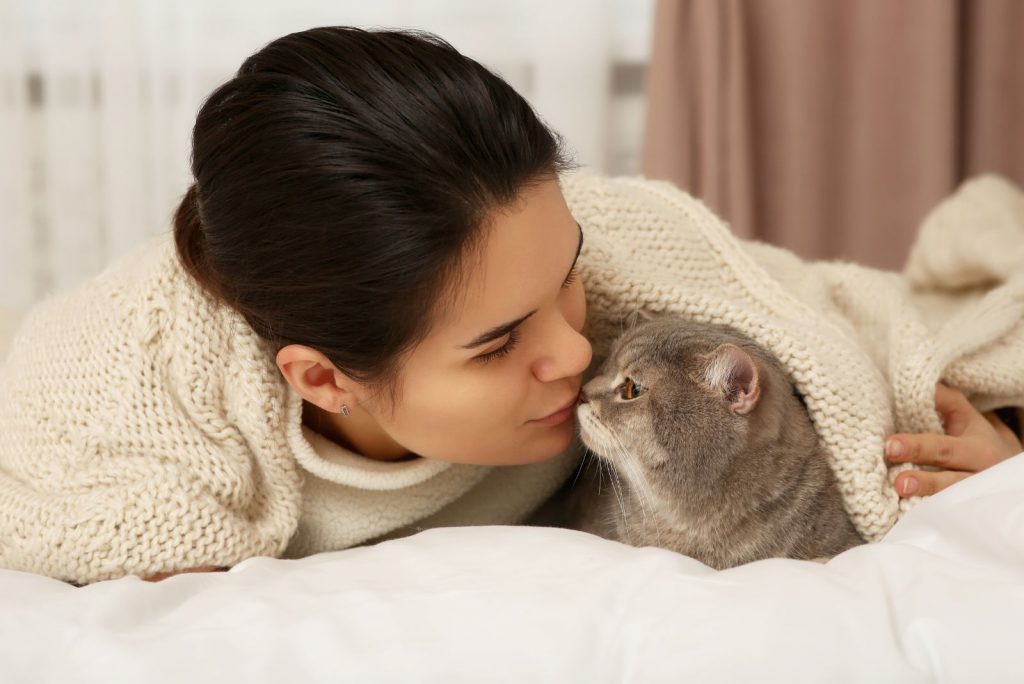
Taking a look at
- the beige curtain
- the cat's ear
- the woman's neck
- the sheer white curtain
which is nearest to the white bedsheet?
the cat's ear

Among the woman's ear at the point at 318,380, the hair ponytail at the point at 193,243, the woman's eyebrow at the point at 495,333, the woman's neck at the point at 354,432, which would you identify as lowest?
the woman's neck at the point at 354,432

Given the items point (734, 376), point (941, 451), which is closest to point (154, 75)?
point (734, 376)

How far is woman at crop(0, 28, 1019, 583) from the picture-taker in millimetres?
918

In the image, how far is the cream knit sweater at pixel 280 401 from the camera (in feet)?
3.38

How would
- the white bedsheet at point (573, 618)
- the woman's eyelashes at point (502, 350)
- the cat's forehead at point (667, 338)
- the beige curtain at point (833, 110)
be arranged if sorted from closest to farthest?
the white bedsheet at point (573, 618), the woman's eyelashes at point (502, 350), the cat's forehead at point (667, 338), the beige curtain at point (833, 110)

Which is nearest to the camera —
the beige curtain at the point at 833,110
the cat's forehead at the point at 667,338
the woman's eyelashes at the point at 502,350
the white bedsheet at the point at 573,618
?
the white bedsheet at the point at 573,618

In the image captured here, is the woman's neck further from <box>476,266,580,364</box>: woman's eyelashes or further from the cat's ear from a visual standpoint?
the cat's ear

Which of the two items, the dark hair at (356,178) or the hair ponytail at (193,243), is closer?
the dark hair at (356,178)

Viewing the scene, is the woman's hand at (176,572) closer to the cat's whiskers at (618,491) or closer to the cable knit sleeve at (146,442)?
the cable knit sleeve at (146,442)

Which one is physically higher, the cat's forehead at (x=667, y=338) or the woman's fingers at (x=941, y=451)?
the cat's forehead at (x=667, y=338)

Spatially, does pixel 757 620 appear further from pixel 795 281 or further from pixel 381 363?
pixel 795 281

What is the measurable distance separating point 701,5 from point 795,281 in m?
0.94

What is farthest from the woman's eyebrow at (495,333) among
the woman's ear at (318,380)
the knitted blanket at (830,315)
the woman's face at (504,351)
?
the knitted blanket at (830,315)

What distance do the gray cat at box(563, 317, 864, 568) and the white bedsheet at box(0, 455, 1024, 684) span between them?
7.6 inches
